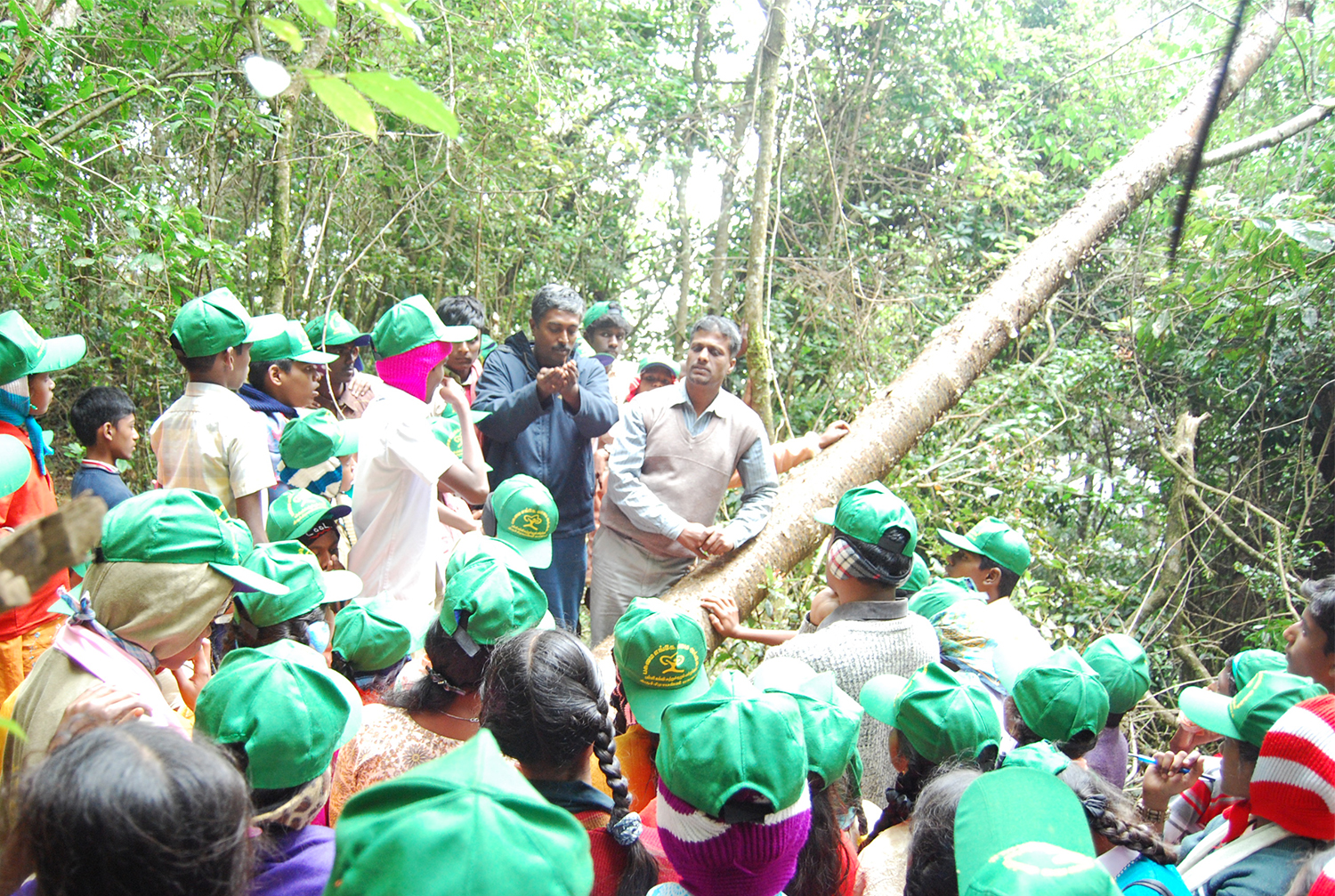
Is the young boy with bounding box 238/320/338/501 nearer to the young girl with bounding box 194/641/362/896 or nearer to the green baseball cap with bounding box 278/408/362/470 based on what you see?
A: the green baseball cap with bounding box 278/408/362/470

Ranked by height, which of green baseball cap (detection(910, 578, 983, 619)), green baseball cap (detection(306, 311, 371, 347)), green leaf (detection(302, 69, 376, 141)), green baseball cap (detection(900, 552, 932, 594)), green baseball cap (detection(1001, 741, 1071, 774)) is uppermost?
green leaf (detection(302, 69, 376, 141))

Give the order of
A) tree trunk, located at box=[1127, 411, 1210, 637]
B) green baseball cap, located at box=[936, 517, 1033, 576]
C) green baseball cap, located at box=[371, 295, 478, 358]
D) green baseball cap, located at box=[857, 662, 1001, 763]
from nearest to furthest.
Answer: green baseball cap, located at box=[857, 662, 1001, 763], green baseball cap, located at box=[936, 517, 1033, 576], green baseball cap, located at box=[371, 295, 478, 358], tree trunk, located at box=[1127, 411, 1210, 637]

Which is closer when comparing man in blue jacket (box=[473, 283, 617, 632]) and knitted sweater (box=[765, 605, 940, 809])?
knitted sweater (box=[765, 605, 940, 809])

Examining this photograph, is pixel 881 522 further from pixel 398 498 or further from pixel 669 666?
pixel 398 498

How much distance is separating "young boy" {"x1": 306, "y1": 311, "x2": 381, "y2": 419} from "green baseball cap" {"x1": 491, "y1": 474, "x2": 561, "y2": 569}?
98 centimetres

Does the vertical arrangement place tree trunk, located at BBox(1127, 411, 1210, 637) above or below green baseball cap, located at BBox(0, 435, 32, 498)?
below

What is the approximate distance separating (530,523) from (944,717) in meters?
1.88

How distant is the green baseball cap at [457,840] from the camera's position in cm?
93

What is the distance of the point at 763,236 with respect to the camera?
17.4 ft

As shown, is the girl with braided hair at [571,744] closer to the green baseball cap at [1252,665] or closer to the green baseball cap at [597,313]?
the green baseball cap at [1252,665]

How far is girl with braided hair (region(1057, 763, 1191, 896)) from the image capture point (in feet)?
5.64

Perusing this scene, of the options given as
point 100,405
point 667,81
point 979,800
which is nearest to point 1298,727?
point 979,800

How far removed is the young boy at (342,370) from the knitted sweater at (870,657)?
2.36 m

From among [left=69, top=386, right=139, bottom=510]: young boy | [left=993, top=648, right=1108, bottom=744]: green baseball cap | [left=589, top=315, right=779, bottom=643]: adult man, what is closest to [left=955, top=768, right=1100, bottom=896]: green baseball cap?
[left=993, top=648, right=1108, bottom=744]: green baseball cap
